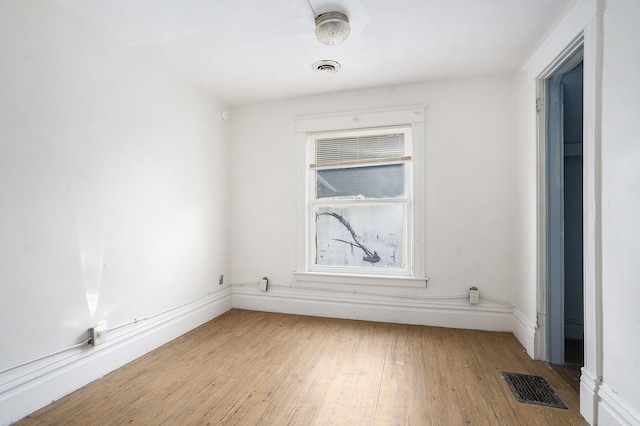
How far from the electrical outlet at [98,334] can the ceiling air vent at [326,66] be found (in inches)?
111

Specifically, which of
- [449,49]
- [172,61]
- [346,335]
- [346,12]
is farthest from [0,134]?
[449,49]

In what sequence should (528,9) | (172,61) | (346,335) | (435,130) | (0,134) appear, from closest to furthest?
(0,134) < (528,9) < (172,61) < (346,335) < (435,130)

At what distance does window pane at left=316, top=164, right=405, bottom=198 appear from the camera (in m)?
3.44

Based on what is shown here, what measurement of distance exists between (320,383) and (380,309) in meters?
1.40

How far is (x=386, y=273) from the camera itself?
344 cm

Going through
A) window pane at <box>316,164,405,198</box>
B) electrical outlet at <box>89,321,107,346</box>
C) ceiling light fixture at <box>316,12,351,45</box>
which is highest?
ceiling light fixture at <box>316,12,351,45</box>

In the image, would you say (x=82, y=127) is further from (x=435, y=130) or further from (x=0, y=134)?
(x=435, y=130)

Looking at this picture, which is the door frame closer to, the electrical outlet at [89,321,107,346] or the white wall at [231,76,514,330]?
the white wall at [231,76,514,330]

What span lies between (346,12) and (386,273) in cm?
256

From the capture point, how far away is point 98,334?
222 centimetres

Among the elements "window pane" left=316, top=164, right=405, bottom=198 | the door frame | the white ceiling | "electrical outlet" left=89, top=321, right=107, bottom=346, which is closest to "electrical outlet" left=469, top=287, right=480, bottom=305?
the door frame

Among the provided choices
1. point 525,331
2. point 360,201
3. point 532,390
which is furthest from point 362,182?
point 532,390

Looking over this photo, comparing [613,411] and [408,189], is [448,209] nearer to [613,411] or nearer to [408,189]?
[408,189]

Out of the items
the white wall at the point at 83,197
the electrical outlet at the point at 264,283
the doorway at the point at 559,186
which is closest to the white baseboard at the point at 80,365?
the white wall at the point at 83,197
